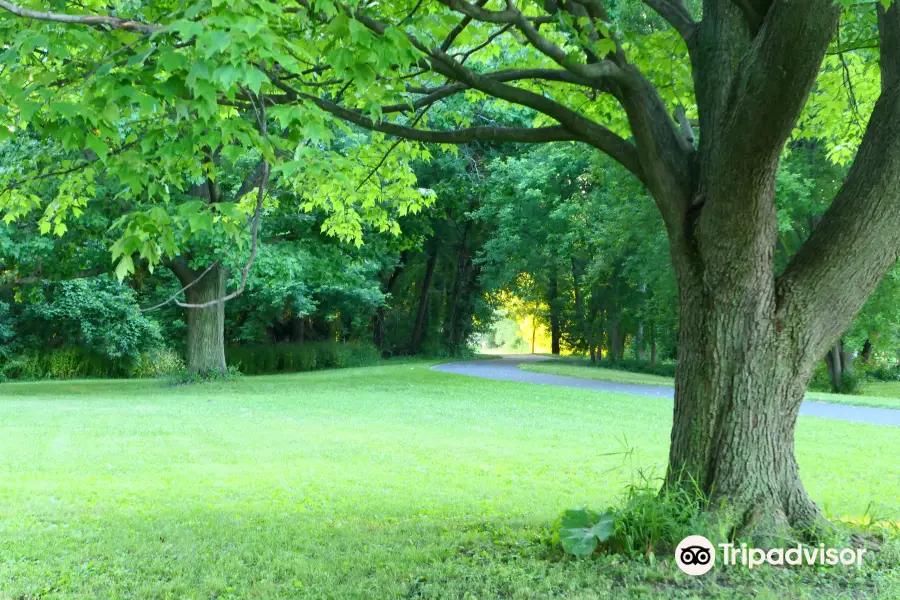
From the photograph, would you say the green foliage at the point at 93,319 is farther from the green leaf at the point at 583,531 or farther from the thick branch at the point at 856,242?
the thick branch at the point at 856,242

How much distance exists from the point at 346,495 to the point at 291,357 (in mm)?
25152

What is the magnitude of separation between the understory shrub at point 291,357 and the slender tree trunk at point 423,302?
5746 millimetres

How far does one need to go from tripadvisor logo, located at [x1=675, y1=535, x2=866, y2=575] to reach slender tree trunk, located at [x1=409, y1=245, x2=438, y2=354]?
1373 inches

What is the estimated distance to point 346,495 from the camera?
25.3ft

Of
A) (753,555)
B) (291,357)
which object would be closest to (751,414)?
(753,555)

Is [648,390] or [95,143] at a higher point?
[95,143]

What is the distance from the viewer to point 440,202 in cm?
2162

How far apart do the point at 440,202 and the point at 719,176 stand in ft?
55.9

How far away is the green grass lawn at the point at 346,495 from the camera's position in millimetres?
4582

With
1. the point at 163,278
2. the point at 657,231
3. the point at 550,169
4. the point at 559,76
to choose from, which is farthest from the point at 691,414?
the point at 163,278

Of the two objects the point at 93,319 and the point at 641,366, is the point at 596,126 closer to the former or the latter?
the point at 93,319

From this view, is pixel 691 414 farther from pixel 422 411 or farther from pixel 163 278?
pixel 163 278

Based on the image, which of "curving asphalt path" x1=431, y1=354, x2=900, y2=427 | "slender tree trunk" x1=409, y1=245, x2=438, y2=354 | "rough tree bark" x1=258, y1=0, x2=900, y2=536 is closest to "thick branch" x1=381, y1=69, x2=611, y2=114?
"rough tree bark" x1=258, y1=0, x2=900, y2=536

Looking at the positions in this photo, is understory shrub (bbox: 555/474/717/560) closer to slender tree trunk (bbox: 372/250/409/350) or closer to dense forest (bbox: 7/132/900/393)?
dense forest (bbox: 7/132/900/393)
